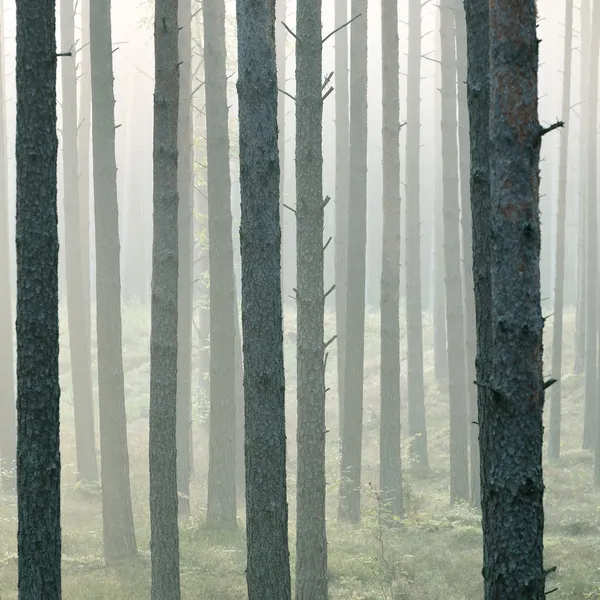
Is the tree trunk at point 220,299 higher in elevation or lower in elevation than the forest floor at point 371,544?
higher

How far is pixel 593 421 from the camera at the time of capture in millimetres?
23766

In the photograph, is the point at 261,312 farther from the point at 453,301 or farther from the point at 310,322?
A: the point at 453,301

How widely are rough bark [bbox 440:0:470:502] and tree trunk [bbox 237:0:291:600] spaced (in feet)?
34.6

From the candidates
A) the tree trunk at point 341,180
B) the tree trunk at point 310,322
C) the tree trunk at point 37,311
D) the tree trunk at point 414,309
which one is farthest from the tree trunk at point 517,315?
the tree trunk at point 341,180

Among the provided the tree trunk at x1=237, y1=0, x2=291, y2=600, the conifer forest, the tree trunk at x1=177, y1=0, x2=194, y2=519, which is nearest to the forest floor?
the conifer forest

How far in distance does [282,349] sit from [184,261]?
1026cm

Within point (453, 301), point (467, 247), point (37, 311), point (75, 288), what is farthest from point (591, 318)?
point (37, 311)

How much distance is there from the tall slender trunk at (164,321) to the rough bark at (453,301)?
9111mm

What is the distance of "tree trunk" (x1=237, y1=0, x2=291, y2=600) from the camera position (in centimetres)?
723

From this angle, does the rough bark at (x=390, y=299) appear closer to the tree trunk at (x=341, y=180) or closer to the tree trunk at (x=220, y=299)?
the tree trunk at (x=220, y=299)

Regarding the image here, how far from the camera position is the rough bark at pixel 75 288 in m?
19.3

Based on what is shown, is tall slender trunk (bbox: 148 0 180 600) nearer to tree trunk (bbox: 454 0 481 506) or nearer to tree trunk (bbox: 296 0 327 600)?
tree trunk (bbox: 296 0 327 600)

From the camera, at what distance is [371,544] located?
44.2ft

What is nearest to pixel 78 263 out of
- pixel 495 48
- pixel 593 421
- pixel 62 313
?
pixel 593 421
